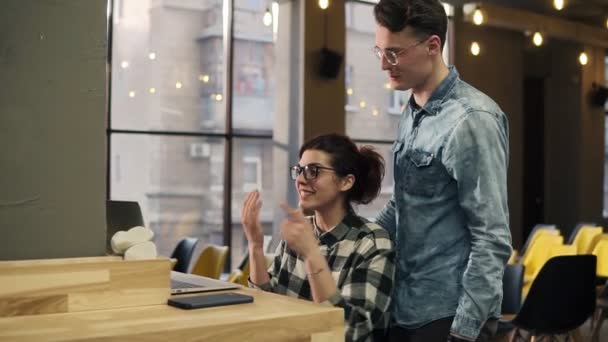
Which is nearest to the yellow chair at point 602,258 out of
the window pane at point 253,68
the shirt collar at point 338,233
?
the window pane at point 253,68

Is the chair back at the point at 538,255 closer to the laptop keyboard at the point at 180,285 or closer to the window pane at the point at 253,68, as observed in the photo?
the window pane at the point at 253,68

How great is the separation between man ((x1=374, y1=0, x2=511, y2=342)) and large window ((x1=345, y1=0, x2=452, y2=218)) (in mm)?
8498

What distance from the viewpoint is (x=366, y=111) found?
1107 centimetres

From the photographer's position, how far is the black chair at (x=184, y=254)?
24.1 feet

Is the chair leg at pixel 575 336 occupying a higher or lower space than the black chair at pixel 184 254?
lower

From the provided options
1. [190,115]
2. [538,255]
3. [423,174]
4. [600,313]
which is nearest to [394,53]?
[423,174]

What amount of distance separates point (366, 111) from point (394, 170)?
892cm

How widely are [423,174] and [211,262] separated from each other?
4791 mm

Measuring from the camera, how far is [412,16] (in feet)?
6.66

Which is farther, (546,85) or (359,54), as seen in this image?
(546,85)

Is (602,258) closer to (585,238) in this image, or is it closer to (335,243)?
(585,238)

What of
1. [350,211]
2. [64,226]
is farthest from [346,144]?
[64,226]

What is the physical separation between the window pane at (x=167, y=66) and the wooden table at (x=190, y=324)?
24.7 ft

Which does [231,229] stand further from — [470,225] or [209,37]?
[470,225]
